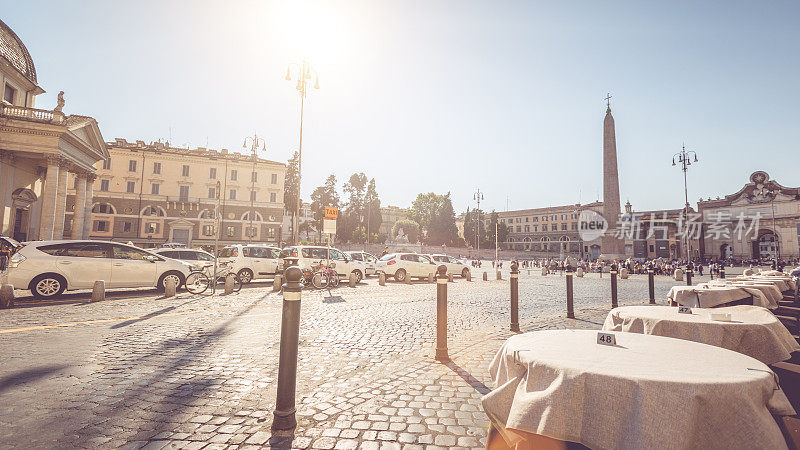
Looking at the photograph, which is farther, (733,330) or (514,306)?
(514,306)

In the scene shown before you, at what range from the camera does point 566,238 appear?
95750mm

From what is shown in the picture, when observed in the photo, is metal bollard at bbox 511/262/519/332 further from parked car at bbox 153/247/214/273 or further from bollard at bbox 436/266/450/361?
parked car at bbox 153/247/214/273

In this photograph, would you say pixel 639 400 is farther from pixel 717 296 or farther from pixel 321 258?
pixel 321 258

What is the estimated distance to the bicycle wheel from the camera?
12383 mm

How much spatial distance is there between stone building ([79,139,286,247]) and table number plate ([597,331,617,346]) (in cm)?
4975

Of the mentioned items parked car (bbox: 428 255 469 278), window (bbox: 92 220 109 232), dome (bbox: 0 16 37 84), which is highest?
dome (bbox: 0 16 37 84)

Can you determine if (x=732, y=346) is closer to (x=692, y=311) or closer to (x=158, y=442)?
(x=692, y=311)

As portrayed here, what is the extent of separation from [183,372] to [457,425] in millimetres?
3249

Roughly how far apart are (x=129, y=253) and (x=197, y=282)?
2140 mm

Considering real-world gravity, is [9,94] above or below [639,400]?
above

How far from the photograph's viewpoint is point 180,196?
53.0 metres

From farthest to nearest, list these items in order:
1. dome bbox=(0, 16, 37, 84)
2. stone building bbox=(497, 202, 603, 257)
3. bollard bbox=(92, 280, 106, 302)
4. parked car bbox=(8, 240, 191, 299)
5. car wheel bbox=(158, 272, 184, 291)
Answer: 1. stone building bbox=(497, 202, 603, 257)
2. dome bbox=(0, 16, 37, 84)
3. car wheel bbox=(158, 272, 184, 291)
4. bollard bbox=(92, 280, 106, 302)
5. parked car bbox=(8, 240, 191, 299)

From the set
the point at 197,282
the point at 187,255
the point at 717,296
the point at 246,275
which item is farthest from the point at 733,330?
the point at 187,255

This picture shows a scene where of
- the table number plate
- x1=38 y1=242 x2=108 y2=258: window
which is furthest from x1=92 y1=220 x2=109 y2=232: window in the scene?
the table number plate
